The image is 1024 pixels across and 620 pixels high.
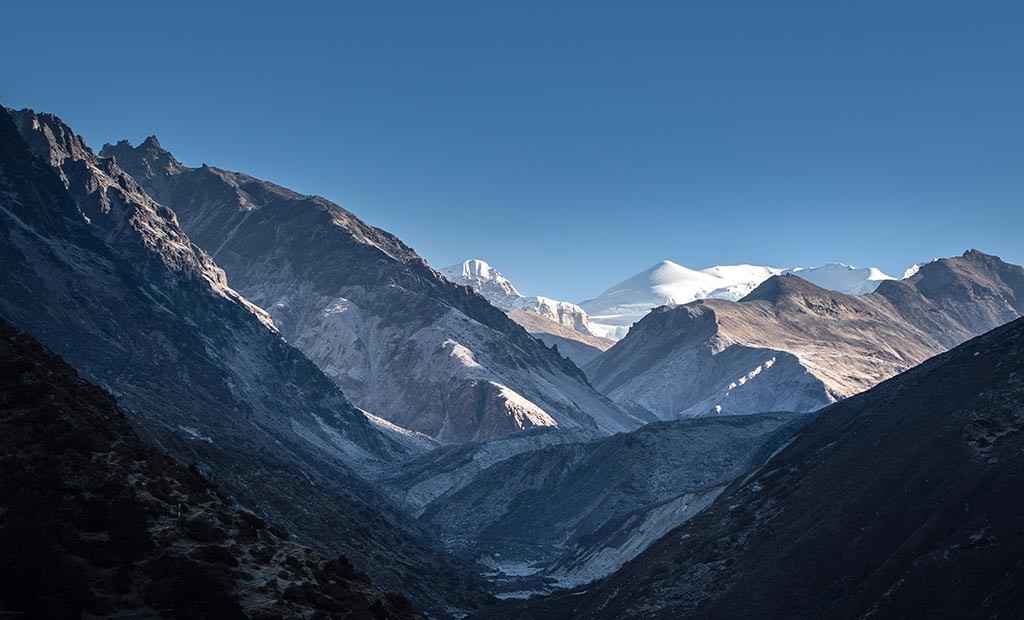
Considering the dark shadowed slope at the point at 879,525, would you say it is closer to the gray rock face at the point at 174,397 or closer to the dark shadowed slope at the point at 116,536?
the gray rock face at the point at 174,397

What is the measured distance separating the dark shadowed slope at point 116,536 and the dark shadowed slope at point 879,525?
1210 inches

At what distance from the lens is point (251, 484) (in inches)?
4380

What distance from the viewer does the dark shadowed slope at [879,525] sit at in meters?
52.8

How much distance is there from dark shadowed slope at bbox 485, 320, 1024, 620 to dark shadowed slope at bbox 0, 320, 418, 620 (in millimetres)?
30736

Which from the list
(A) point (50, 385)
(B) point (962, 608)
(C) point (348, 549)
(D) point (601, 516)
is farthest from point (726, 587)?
(D) point (601, 516)

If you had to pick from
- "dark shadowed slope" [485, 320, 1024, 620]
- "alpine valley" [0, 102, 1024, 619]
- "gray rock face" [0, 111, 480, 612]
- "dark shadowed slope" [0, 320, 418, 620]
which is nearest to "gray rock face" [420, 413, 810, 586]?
"alpine valley" [0, 102, 1024, 619]

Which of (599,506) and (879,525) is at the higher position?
(879,525)

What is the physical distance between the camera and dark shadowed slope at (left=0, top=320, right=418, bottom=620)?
28672mm

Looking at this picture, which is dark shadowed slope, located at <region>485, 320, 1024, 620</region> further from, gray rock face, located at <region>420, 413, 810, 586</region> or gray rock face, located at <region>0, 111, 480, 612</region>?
gray rock face, located at <region>420, 413, 810, 586</region>

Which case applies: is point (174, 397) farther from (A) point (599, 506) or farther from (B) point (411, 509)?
(A) point (599, 506)

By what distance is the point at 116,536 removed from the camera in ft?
106

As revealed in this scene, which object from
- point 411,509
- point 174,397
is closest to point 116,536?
point 174,397

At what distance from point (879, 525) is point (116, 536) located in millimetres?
48592

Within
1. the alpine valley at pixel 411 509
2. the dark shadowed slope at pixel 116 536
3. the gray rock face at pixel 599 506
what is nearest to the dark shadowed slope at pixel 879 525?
the alpine valley at pixel 411 509
